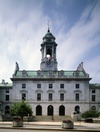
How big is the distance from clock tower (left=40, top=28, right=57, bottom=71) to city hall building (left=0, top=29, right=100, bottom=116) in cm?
326

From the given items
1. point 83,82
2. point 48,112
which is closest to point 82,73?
point 83,82

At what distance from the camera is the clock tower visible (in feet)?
279

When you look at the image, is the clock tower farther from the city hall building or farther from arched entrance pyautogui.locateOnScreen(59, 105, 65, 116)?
arched entrance pyautogui.locateOnScreen(59, 105, 65, 116)

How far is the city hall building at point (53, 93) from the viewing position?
265 ft

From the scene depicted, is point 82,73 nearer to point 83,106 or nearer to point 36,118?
point 83,106

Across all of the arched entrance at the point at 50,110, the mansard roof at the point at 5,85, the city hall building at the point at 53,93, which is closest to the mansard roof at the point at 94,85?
the city hall building at the point at 53,93

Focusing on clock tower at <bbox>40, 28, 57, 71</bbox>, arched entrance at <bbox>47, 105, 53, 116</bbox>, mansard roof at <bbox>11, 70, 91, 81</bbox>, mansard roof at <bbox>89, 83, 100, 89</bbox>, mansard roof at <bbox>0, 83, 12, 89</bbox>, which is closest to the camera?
arched entrance at <bbox>47, 105, 53, 116</bbox>

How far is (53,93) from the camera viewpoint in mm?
Answer: 81062

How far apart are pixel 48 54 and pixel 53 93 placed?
13889mm

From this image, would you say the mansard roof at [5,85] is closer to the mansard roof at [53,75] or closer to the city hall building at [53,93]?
the city hall building at [53,93]

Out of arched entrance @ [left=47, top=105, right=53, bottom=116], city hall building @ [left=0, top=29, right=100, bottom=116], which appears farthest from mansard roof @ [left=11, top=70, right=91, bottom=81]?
arched entrance @ [left=47, top=105, right=53, bottom=116]

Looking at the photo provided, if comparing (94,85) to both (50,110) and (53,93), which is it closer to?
(53,93)

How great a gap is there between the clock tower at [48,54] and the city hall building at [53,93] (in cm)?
326

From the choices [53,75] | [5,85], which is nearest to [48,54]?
[53,75]
